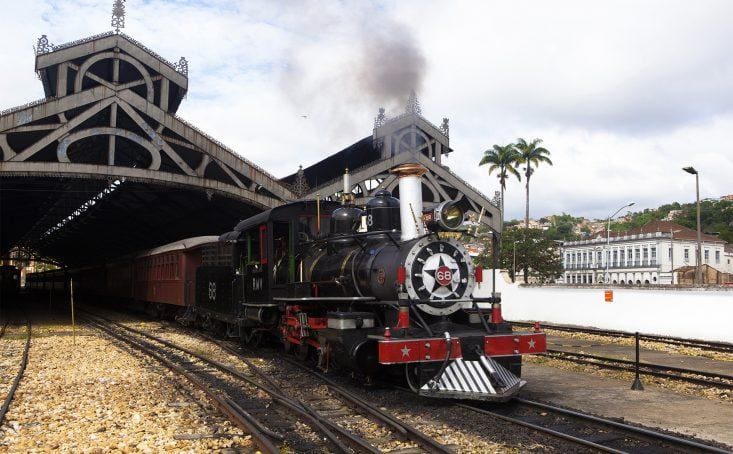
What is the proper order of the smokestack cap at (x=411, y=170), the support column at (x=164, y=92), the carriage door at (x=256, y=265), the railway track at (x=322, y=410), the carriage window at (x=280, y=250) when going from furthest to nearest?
the support column at (x=164, y=92) < the carriage door at (x=256, y=265) < the carriage window at (x=280, y=250) < the smokestack cap at (x=411, y=170) < the railway track at (x=322, y=410)

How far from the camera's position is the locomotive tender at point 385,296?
7.75 m

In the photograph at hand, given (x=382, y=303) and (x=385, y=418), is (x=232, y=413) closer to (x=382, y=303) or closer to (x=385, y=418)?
(x=385, y=418)

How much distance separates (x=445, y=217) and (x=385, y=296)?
1384 mm

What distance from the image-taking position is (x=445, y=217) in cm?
840

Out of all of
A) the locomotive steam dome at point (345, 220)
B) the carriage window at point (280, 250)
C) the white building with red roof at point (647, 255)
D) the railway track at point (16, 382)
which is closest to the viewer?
the railway track at point (16, 382)

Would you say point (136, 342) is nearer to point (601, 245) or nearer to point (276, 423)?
point (276, 423)

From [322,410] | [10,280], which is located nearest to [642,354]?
[322,410]

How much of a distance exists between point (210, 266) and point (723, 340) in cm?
1439

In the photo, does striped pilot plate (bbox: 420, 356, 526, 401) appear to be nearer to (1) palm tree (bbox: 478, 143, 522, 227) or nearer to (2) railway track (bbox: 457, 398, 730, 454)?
(2) railway track (bbox: 457, 398, 730, 454)

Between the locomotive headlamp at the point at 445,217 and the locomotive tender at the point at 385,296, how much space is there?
1cm

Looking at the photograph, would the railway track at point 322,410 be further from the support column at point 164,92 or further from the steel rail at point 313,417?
the support column at point 164,92

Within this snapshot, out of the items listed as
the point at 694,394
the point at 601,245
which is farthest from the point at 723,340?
the point at 601,245

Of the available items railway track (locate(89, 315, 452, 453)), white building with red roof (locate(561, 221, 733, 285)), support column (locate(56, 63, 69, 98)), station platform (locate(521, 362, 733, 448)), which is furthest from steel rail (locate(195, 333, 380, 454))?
white building with red roof (locate(561, 221, 733, 285))

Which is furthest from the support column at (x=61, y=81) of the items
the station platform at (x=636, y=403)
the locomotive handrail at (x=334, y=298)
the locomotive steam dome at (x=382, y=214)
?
the station platform at (x=636, y=403)
